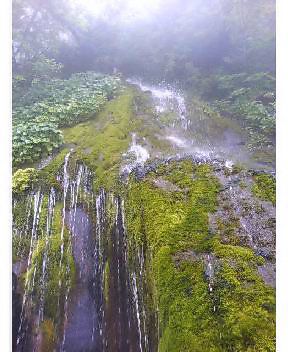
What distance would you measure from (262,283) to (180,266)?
22.3 inches

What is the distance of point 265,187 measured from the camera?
303 centimetres

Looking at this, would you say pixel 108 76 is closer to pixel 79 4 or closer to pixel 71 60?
pixel 71 60

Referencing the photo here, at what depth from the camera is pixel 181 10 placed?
383 cm

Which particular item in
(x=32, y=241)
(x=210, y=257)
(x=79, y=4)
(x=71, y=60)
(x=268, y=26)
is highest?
(x=79, y=4)

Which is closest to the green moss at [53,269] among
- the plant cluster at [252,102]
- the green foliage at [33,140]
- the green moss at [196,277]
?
the green moss at [196,277]

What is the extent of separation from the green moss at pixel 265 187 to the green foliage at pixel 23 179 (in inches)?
74.2

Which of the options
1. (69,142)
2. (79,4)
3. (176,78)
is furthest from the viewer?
(176,78)

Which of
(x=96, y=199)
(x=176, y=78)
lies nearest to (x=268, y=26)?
(x=176, y=78)

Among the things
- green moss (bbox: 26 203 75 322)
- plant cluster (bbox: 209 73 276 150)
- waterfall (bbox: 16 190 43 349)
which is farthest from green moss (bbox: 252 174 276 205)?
waterfall (bbox: 16 190 43 349)

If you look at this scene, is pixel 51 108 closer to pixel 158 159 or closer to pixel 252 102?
pixel 158 159

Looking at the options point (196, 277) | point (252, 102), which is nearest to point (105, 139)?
point (252, 102)

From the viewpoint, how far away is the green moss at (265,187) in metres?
2.96

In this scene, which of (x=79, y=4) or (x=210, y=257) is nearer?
(x=210, y=257)

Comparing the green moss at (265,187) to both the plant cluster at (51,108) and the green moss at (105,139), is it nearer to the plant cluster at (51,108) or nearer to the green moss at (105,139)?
the green moss at (105,139)
